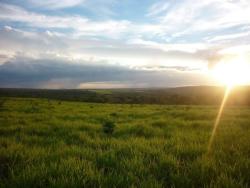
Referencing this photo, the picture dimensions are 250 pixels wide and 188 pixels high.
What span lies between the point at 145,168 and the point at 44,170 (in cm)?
180

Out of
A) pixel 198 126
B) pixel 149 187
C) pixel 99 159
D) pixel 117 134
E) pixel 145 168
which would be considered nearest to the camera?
pixel 149 187

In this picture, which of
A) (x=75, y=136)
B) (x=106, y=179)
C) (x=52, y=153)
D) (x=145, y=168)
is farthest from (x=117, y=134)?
(x=106, y=179)

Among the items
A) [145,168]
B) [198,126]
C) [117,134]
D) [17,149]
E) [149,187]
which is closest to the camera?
[149,187]

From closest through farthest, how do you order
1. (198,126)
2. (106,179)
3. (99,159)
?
(106,179) → (99,159) → (198,126)

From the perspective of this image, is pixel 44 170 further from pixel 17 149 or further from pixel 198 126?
pixel 198 126

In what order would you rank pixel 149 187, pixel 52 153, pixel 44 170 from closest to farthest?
pixel 149 187, pixel 44 170, pixel 52 153

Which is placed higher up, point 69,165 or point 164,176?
point 69,165

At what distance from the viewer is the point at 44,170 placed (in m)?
3.63

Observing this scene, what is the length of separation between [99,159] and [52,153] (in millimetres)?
1168

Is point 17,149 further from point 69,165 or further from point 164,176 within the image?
point 164,176

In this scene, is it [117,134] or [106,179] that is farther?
[117,134]

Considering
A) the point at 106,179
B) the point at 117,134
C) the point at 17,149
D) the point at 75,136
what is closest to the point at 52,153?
the point at 17,149

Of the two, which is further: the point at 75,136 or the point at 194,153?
the point at 75,136

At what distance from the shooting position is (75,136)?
7242 mm
